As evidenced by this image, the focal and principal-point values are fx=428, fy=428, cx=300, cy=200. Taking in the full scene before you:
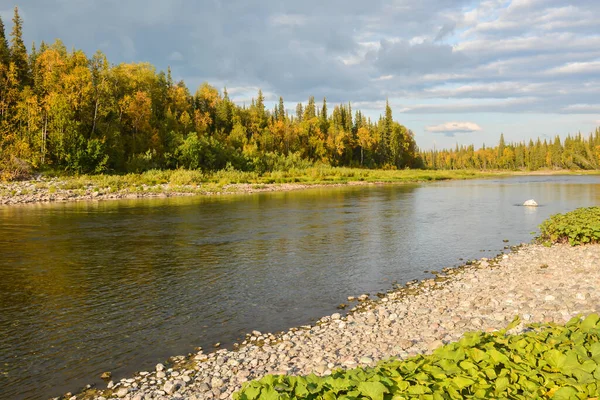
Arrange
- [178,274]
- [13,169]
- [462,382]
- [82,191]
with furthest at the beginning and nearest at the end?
[13,169], [82,191], [178,274], [462,382]

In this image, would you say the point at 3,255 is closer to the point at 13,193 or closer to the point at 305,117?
the point at 13,193

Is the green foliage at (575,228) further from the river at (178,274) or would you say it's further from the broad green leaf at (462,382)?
the broad green leaf at (462,382)

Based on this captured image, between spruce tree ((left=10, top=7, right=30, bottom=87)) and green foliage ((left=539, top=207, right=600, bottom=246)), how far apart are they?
92139 mm

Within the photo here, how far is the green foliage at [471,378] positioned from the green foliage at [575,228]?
16.6 metres

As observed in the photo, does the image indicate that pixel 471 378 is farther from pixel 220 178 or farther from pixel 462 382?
pixel 220 178

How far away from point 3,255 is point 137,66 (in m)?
90.8

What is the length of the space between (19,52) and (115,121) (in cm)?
2306

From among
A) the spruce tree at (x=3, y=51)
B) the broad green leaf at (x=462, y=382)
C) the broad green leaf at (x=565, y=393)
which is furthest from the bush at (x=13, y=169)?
the broad green leaf at (x=565, y=393)

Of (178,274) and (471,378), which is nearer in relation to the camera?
(471,378)

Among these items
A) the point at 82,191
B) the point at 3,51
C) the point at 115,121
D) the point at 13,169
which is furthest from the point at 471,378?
the point at 3,51

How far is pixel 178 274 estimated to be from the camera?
57.6ft

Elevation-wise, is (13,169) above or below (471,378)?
above

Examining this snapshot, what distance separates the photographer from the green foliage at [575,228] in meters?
19.8

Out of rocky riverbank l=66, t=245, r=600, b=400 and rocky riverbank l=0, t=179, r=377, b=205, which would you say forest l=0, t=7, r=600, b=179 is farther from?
rocky riverbank l=66, t=245, r=600, b=400
